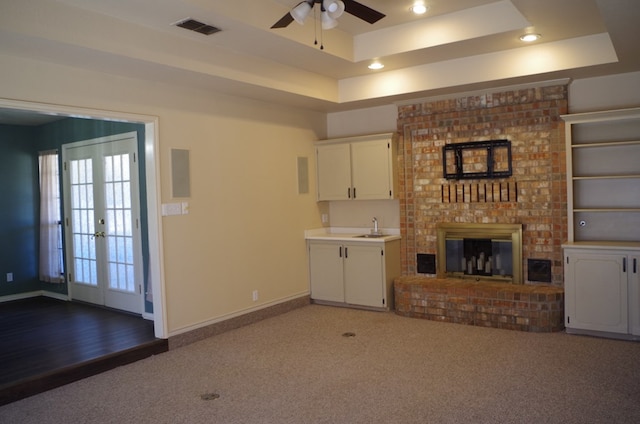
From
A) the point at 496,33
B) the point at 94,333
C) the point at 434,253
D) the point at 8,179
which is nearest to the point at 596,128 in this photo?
the point at 496,33

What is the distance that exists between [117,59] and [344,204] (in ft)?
12.1

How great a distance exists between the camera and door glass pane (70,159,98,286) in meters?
6.47

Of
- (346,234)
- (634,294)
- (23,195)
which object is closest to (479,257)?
(634,294)

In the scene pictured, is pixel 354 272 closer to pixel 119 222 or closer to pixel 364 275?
pixel 364 275

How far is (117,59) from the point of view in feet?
12.9

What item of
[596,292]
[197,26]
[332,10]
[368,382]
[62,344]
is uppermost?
[197,26]

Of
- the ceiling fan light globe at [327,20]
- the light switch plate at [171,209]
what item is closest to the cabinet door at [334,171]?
the light switch plate at [171,209]

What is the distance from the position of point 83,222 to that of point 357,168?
3672 millimetres

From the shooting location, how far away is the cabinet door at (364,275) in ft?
19.6

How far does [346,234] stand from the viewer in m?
6.79

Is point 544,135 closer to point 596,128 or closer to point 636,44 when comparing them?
point 596,128

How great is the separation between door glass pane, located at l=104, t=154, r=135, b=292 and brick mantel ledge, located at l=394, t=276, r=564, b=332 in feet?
10.5

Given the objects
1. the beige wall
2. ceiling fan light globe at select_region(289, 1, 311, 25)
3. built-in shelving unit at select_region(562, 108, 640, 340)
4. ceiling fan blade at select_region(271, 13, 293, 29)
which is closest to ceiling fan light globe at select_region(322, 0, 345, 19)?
ceiling fan light globe at select_region(289, 1, 311, 25)

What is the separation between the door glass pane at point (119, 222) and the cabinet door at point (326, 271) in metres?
2.20
